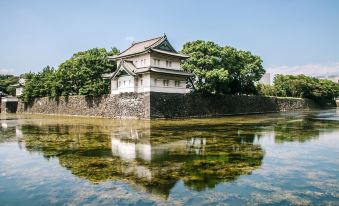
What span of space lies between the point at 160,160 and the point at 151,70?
65.4 feet

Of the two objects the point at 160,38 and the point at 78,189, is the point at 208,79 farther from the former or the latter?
the point at 78,189

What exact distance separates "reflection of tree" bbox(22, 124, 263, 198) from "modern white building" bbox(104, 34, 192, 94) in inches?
659

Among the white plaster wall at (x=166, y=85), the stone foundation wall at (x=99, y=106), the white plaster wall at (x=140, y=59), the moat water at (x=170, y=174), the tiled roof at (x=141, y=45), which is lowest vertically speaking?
the moat water at (x=170, y=174)

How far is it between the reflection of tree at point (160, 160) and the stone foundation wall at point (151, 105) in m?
15.7

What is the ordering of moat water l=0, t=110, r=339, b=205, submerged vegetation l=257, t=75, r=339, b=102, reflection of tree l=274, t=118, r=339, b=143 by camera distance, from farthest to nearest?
submerged vegetation l=257, t=75, r=339, b=102
reflection of tree l=274, t=118, r=339, b=143
moat water l=0, t=110, r=339, b=205

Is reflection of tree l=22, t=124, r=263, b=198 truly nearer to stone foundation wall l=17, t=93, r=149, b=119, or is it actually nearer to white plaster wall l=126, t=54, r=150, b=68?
stone foundation wall l=17, t=93, r=149, b=119

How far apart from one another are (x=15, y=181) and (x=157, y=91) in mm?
22743

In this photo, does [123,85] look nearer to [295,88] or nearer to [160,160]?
[160,160]

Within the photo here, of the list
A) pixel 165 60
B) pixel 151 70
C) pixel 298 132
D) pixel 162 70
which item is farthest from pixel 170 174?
pixel 165 60

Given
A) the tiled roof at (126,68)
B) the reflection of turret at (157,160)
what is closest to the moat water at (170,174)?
the reflection of turret at (157,160)

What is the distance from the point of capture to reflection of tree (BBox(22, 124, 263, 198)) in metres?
6.73

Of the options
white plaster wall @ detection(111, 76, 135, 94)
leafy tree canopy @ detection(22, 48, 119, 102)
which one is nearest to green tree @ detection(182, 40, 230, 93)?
white plaster wall @ detection(111, 76, 135, 94)

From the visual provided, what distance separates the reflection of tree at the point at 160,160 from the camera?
6734 millimetres

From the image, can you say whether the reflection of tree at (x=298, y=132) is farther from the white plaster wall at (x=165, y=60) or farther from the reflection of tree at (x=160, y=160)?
the white plaster wall at (x=165, y=60)
